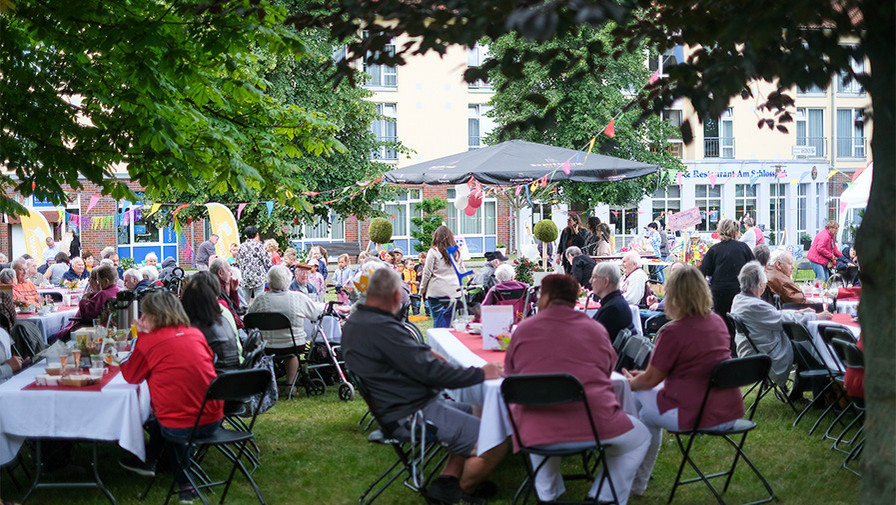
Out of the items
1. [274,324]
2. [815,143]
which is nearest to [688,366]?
[274,324]

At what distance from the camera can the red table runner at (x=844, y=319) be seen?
7.63 meters

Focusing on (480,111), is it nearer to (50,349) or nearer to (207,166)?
(207,166)

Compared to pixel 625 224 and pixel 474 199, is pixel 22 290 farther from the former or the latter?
pixel 625 224

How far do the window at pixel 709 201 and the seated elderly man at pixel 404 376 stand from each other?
35.6m

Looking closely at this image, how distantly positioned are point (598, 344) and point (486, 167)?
6707 mm

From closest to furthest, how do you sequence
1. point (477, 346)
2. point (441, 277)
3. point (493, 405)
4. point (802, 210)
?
1. point (493, 405)
2. point (477, 346)
3. point (441, 277)
4. point (802, 210)

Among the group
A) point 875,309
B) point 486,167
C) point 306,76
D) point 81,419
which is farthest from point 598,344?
point 306,76

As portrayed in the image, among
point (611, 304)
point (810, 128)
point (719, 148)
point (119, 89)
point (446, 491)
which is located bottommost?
point (446, 491)

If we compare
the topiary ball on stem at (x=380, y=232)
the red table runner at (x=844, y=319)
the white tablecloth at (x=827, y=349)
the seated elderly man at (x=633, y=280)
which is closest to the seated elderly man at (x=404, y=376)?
the white tablecloth at (x=827, y=349)

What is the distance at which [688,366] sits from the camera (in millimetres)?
5148

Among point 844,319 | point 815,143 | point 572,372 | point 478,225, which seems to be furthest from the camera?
point 815,143

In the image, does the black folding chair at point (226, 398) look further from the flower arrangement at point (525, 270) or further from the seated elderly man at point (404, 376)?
the flower arrangement at point (525, 270)

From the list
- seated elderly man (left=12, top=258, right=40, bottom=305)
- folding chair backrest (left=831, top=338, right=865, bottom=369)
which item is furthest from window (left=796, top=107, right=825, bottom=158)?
folding chair backrest (left=831, top=338, right=865, bottom=369)

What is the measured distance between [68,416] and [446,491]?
225 centimetres
